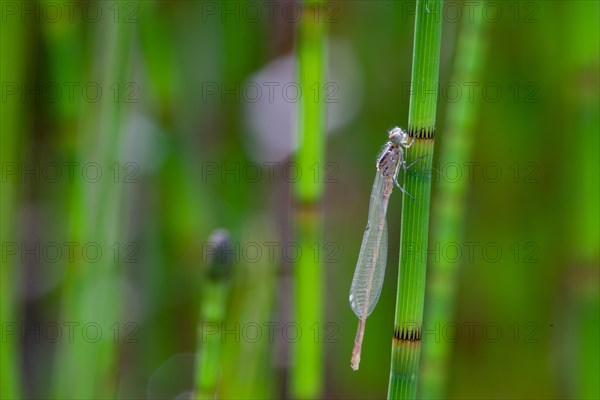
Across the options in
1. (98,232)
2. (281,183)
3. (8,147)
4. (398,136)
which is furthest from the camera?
(281,183)

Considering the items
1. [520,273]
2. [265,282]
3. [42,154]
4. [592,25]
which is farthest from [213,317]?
[42,154]

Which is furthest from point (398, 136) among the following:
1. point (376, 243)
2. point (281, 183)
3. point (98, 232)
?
point (281, 183)

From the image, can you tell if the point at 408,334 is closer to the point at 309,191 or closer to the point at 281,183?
the point at 309,191

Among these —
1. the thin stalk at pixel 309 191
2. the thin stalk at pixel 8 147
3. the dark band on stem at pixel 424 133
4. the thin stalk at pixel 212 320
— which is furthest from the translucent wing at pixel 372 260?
the thin stalk at pixel 8 147

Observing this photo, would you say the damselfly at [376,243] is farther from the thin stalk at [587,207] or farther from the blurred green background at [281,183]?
the blurred green background at [281,183]

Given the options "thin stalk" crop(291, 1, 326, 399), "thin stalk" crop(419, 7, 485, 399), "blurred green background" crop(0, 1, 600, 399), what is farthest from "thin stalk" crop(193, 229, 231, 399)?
"blurred green background" crop(0, 1, 600, 399)

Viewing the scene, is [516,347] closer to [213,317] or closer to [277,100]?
[277,100]

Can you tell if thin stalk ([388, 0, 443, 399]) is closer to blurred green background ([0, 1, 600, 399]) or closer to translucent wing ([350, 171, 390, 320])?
translucent wing ([350, 171, 390, 320])
